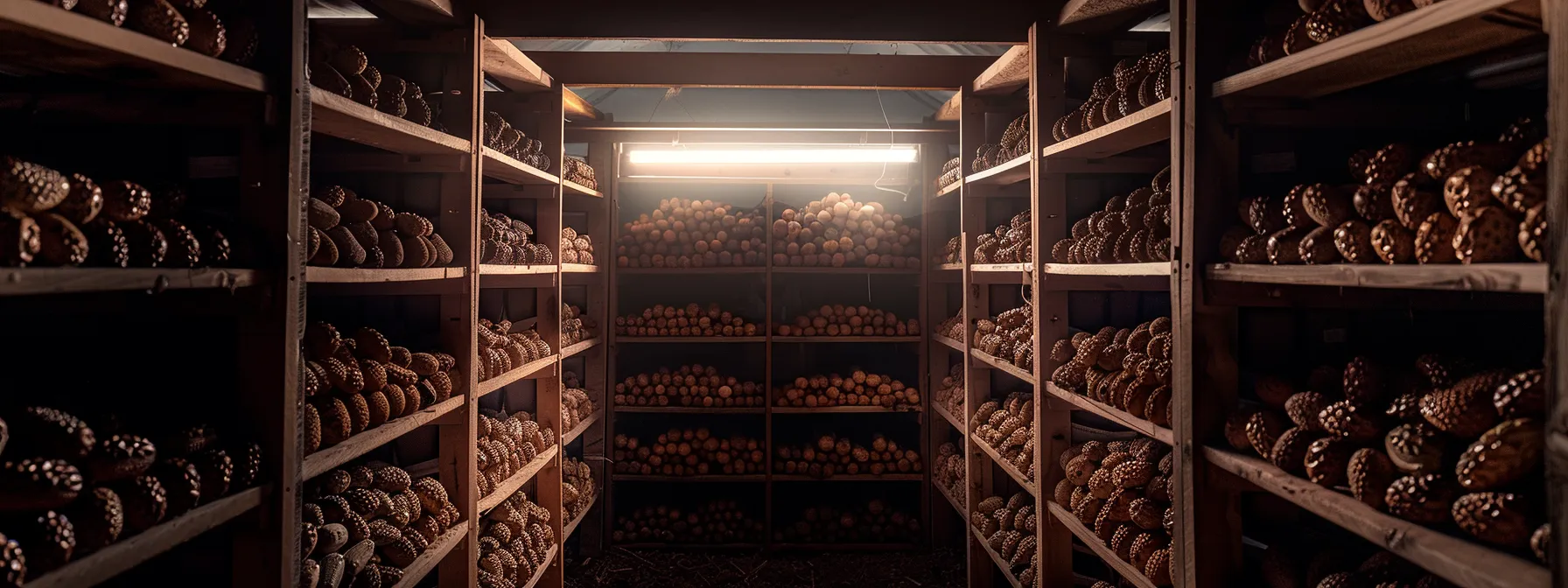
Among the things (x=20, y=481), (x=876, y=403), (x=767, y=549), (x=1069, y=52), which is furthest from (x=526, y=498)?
(x=1069, y=52)

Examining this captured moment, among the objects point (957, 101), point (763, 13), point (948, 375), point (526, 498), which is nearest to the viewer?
point (763, 13)

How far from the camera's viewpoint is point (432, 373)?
2967mm

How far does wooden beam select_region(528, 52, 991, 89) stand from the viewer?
175 inches

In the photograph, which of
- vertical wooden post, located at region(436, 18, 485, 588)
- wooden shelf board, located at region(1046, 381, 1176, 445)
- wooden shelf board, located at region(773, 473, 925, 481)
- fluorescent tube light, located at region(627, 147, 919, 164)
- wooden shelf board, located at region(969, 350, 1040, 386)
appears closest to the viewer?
wooden shelf board, located at region(1046, 381, 1176, 445)

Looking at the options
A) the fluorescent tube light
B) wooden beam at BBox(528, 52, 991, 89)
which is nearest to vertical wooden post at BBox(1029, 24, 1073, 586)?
wooden beam at BBox(528, 52, 991, 89)

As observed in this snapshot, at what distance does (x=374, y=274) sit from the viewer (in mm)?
2465

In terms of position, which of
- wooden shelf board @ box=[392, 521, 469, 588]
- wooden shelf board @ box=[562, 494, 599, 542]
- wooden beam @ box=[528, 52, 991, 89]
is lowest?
wooden shelf board @ box=[562, 494, 599, 542]

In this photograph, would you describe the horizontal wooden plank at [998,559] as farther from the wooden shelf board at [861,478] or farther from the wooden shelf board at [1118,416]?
the wooden shelf board at [861,478]

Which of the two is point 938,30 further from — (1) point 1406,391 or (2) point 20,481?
(2) point 20,481

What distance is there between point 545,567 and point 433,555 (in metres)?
1.35

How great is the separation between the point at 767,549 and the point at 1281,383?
168 inches

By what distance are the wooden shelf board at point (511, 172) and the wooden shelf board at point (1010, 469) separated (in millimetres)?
2636

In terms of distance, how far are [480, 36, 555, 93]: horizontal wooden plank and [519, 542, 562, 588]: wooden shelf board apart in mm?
2319

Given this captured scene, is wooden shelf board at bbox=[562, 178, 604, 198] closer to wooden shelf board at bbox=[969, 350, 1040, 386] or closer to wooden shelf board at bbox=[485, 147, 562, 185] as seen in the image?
wooden shelf board at bbox=[485, 147, 562, 185]
